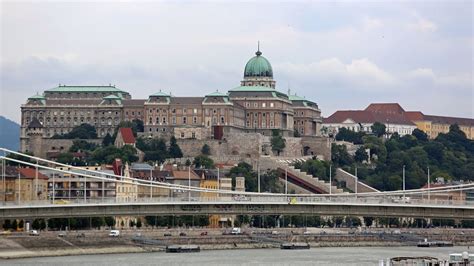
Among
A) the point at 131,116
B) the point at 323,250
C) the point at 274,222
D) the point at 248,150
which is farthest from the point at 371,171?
the point at 323,250

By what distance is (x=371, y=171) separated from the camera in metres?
140

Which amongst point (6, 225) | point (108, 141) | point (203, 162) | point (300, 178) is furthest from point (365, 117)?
point (6, 225)

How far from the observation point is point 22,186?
3578 inches

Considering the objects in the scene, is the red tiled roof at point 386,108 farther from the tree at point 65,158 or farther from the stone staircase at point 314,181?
the tree at point 65,158

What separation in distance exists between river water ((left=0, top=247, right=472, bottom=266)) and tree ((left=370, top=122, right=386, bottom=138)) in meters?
86.0

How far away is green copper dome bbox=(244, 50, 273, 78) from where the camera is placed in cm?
15700

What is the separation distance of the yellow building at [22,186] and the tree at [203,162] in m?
31.7

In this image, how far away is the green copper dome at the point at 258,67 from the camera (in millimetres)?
157000

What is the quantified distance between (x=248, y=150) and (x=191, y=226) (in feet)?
130

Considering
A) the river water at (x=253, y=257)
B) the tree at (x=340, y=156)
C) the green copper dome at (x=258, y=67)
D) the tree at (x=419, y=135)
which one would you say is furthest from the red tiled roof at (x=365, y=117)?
the river water at (x=253, y=257)

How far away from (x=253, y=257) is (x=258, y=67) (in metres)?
84.8

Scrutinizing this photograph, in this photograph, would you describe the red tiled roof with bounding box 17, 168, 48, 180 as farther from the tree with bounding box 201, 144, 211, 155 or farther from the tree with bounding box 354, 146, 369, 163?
the tree with bounding box 354, 146, 369, 163

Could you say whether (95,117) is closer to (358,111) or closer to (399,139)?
(399,139)

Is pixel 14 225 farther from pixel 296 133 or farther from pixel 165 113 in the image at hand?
pixel 296 133
